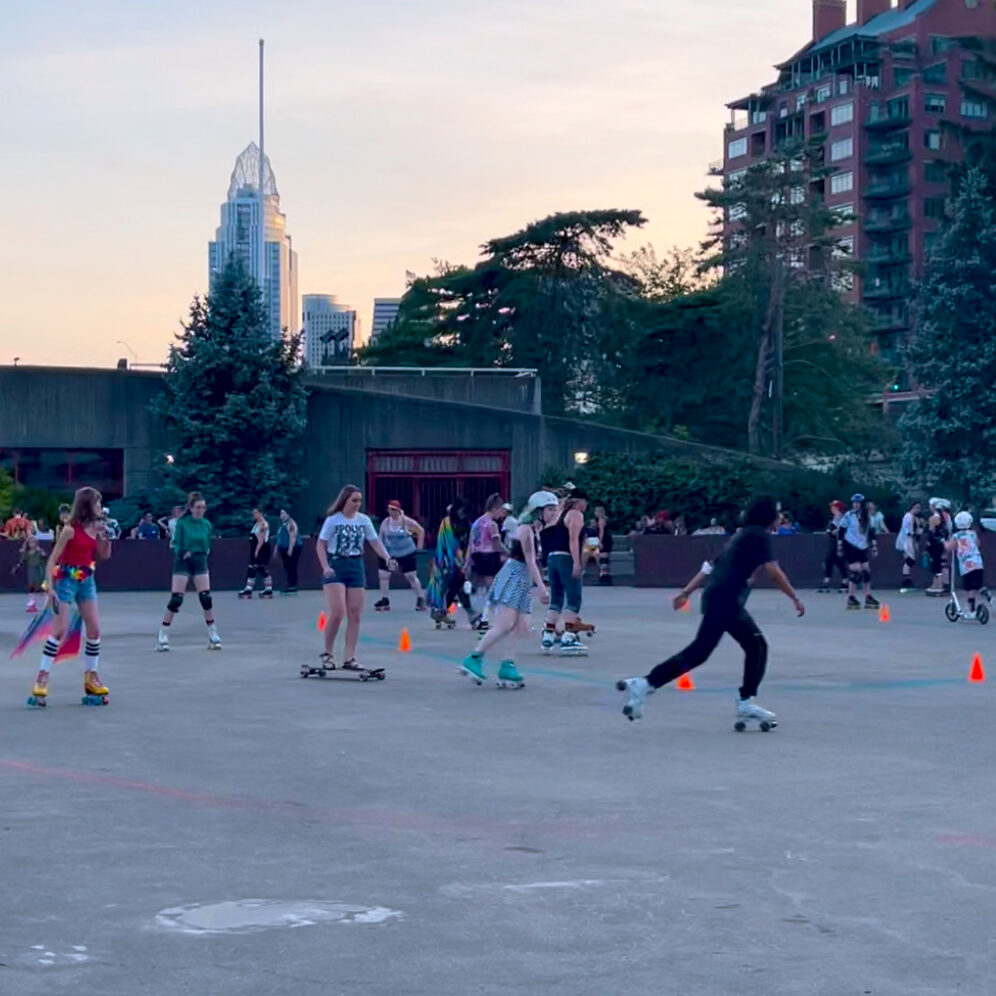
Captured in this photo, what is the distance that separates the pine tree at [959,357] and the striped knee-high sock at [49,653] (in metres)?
33.8

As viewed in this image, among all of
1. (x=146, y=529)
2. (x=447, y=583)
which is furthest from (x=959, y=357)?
(x=447, y=583)

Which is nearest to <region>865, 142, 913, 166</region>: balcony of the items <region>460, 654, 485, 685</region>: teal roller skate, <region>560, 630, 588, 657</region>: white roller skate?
<region>560, 630, 588, 657</region>: white roller skate

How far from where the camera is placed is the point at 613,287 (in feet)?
216

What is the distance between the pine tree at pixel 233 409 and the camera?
147 feet

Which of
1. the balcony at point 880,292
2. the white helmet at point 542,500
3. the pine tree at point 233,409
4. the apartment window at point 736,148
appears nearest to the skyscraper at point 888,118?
the balcony at point 880,292

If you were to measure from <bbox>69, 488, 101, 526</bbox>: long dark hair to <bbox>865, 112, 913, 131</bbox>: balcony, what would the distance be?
101145mm

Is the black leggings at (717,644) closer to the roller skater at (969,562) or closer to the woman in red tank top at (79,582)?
the woman in red tank top at (79,582)

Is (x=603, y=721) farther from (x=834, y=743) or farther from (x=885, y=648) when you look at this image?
(x=885, y=648)

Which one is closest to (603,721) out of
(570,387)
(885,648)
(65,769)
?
(65,769)

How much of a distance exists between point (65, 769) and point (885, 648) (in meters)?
11.9

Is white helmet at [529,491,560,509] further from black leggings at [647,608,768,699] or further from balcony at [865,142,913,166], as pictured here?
balcony at [865,142,913,166]

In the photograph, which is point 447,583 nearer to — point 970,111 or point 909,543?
point 909,543

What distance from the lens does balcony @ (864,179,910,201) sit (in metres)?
110

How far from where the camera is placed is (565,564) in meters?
19.7
